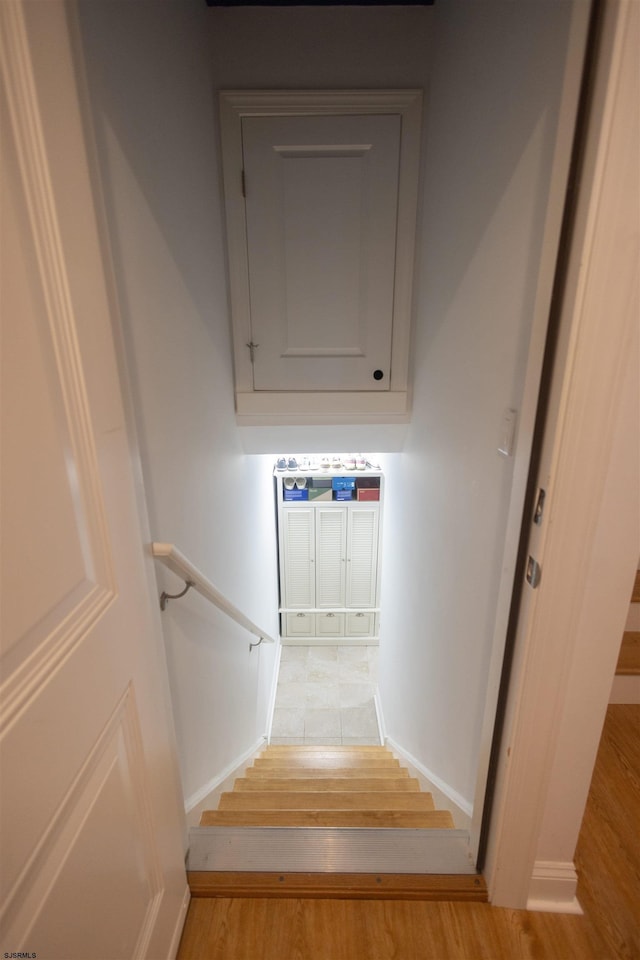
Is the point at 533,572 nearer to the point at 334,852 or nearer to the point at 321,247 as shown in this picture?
the point at 334,852

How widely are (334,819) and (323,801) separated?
9.3 inches

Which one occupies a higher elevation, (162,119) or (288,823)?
(162,119)

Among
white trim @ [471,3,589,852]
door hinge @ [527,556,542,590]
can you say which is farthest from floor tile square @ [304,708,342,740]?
door hinge @ [527,556,542,590]

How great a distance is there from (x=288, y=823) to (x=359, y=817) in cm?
23

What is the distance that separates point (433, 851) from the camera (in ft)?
3.84

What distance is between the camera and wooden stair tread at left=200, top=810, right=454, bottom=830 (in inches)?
53.2

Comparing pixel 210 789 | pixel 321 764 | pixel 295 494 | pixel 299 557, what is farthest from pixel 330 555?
pixel 210 789

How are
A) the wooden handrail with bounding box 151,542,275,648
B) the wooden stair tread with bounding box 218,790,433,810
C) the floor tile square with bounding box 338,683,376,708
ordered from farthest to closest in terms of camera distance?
the floor tile square with bounding box 338,683,376,708
the wooden stair tread with bounding box 218,790,433,810
the wooden handrail with bounding box 151,542,275,648

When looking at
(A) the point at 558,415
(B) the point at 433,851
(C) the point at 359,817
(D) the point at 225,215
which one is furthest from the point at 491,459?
(D) the point at 225,215

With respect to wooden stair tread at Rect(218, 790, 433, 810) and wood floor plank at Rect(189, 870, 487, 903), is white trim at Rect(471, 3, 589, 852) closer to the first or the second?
wood floor plank at Rect(189, 870, 487, 903)

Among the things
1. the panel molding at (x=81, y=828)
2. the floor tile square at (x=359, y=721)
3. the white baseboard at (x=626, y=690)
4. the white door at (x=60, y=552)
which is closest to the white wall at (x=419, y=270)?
the white door at (x=60, y=552)

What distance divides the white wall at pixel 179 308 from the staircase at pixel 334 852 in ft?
0.62

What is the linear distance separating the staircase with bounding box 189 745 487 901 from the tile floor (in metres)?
2.22

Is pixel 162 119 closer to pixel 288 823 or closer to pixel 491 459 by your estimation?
pixel 491 459
